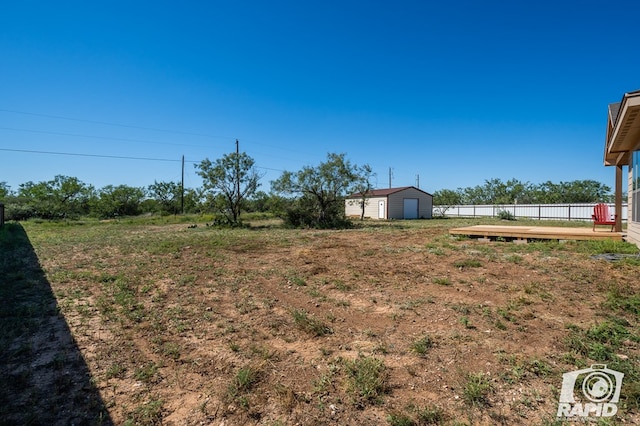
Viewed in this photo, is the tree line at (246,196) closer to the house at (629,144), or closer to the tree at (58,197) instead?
the tree at (58,197)

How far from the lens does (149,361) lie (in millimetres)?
2846

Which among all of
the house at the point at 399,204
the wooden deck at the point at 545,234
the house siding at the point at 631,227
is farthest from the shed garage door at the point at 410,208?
the house siding at the point at 631,227

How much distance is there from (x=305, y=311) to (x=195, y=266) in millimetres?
3788

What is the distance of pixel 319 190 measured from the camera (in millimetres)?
18156

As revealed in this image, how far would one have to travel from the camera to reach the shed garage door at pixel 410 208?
2765cm

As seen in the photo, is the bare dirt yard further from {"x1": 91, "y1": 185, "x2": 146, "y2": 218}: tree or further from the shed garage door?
{"x1": 91, "y1": 185, "x2": 146, "y2": 218}: tree

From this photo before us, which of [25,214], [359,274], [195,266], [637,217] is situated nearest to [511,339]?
[359,274]

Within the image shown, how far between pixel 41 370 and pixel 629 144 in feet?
38.5

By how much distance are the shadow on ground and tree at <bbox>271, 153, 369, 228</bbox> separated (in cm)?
1362

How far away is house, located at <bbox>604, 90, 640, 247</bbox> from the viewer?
528cm

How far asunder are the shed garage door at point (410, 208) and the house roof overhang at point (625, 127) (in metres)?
17.9

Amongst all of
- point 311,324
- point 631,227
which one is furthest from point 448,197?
point 311,324

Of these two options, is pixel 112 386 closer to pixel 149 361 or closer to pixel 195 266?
pixel 149 361

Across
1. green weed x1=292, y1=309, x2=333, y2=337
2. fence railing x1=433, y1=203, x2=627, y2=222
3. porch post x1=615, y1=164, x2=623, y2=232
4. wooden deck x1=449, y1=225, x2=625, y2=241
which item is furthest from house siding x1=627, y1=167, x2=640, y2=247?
fence railing x1=433, y1=203, x2=627, y2=222
